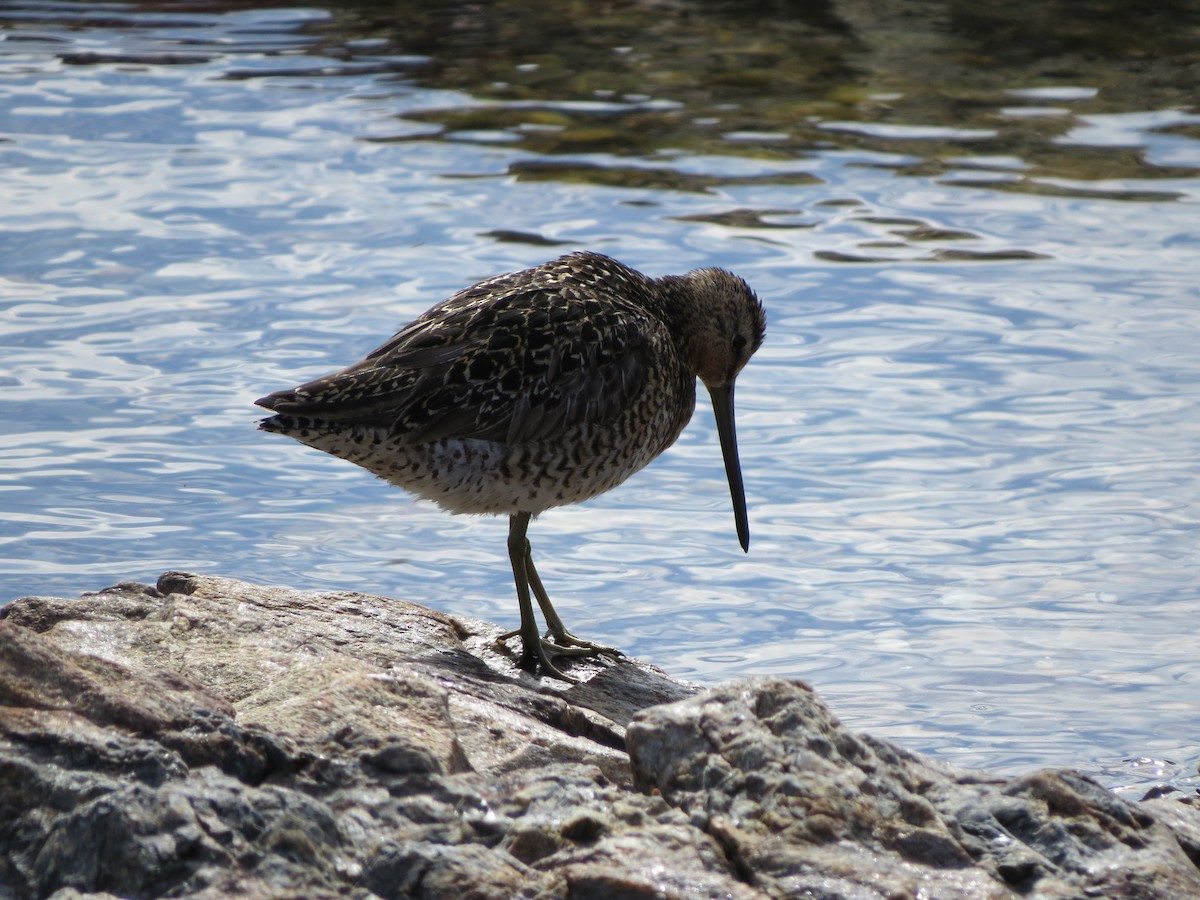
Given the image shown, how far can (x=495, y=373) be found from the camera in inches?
214

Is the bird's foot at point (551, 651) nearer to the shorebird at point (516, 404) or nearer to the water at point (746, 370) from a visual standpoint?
the shorebird at point (516, 404)

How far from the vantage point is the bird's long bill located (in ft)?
22.3

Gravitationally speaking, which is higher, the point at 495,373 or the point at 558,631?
the point at 495,373

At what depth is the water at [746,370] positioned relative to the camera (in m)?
7.05

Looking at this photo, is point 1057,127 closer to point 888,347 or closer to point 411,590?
point 888,347

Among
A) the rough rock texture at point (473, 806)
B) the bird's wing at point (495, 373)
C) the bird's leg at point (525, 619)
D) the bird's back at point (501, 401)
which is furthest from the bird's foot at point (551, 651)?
the rough rock texture at point (473, 806)

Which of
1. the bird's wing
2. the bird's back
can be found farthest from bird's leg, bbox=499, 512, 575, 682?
the bird's wing

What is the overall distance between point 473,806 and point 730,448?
146 inches

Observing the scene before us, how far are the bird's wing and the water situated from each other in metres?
1.61

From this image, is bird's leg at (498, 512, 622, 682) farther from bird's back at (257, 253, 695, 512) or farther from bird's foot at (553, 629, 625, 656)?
bird's back at (257, 253, 695, 512)

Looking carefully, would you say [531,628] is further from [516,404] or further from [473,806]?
[473,806]

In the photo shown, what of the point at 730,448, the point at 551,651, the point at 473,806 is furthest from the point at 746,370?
the point at 473,806

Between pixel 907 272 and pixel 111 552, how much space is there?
596 cm

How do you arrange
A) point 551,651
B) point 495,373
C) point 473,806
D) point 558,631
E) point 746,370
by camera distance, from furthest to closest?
point 746,370 < point 558,631 < point 551,651 < point 495,373 < point 473,806
